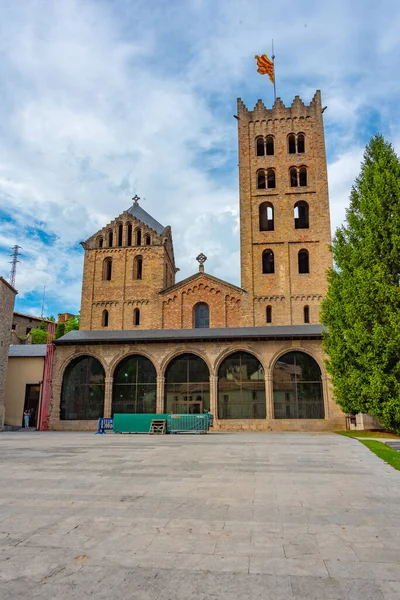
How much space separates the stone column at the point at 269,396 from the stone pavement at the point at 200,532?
1536cm

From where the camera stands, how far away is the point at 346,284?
21.1 m

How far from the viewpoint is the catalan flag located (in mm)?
40062

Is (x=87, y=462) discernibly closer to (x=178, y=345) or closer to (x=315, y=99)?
(x=178, y=345)

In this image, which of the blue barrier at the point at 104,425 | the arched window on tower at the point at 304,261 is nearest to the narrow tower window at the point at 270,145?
the arched window on tower at the point at 304,261

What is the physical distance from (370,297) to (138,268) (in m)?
23.0

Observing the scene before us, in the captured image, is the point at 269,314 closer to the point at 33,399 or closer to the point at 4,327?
the point at 33,399

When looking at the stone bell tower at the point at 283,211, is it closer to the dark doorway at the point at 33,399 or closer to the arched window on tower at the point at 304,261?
the arched window on tower at the point at 304,261

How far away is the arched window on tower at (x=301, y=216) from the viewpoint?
37.9 m

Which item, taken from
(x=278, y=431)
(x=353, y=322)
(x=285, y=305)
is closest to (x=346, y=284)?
(x=353, y=322)

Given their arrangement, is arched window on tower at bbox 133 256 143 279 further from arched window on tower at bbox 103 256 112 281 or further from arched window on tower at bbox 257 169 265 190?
arched window on tower at bbox 257 169 265 190

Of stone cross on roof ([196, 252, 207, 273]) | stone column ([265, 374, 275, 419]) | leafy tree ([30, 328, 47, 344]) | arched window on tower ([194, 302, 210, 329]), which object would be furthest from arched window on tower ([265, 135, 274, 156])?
leafy tree ([30, 328, 47, 344])

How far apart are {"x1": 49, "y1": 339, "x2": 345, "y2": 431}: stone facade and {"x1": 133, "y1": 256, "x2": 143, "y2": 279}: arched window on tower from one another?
10661 millimetres

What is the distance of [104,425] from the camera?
948 inches

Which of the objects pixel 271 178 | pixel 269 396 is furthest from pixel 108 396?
pixel 271 178
